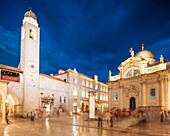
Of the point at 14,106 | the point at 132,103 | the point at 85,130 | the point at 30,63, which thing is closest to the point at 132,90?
the point at 132,103

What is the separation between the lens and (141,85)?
29.3 m

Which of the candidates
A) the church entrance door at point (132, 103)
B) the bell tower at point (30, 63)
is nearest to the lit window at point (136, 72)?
the church entrance door at point (132, 103)

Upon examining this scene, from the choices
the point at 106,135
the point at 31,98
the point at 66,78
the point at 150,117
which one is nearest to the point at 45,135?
the point at 106,135

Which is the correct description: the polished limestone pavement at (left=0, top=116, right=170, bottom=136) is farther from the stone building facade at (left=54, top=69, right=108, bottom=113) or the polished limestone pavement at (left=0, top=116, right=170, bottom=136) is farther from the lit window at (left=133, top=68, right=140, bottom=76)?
the stone building facade at (left=54, top=69, right=108, bottom=113)

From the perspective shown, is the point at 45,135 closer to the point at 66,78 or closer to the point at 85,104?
the point at 66,78

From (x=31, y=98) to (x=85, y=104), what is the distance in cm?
2137

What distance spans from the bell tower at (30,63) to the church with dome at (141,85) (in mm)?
18496

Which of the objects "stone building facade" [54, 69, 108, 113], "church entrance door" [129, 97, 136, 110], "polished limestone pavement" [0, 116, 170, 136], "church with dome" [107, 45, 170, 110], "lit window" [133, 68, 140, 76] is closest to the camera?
"polished limestone pavement" [0, 116, 170, 136]

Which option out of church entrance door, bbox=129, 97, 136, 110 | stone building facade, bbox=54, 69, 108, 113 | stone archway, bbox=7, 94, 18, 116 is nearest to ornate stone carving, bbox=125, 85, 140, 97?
church entrance door, bbox=129, 97, 136, 110

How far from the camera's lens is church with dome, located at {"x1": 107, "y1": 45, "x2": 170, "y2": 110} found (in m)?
25.5

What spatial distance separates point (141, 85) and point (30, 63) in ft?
80.4

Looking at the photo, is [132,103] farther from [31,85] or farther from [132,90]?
[31,85]

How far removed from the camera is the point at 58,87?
3806 cm

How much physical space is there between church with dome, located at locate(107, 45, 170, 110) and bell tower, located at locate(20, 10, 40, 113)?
1850 cm
